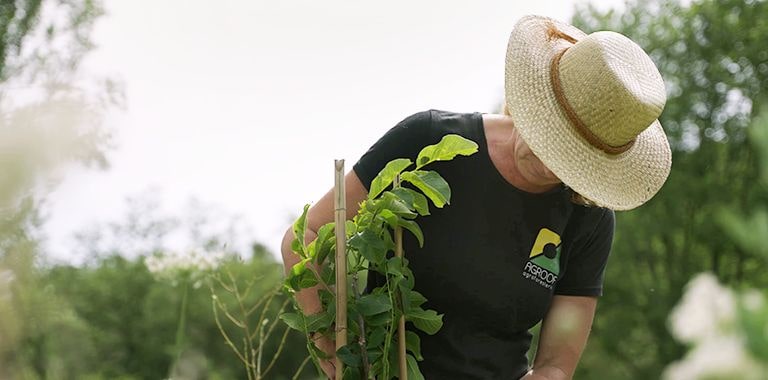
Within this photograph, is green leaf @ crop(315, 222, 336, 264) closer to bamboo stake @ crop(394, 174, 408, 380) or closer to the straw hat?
bamboo stake @ crop(394, 174, 408, 380)

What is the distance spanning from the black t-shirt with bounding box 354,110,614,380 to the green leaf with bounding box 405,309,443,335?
0.17 metres

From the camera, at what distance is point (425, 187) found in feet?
6.36

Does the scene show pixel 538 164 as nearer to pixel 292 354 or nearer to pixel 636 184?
pixel 636 184

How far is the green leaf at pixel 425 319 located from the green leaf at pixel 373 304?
0.08m

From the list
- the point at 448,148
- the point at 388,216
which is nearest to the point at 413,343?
the point at 388,216

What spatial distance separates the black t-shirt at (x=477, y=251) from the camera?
2.23 metres

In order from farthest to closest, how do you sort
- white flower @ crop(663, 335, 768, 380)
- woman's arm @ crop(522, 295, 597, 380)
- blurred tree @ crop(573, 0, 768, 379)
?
blurred tree @ crop(573, 0, 768, 379)
woman's arm @ crop(522, 295, 597, 380)
white flower @ crop(663, 335, 768, 380)

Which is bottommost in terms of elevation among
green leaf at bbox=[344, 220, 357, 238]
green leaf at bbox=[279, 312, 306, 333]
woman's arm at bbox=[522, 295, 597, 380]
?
woman's arm at bbox=[522, 295, 597, 380]

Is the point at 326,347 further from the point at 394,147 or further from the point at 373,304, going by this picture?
the point at 394,147

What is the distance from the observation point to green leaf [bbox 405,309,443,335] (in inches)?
79.0

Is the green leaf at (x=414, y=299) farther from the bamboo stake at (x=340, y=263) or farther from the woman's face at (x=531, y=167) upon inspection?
the woman's face at (x=531, y=167)

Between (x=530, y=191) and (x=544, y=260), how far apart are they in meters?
0.16

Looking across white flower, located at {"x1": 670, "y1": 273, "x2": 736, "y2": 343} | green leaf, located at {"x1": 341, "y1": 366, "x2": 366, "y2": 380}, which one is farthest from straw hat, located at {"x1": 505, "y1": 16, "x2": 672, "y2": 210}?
white flower, located at {"x1": 670, "y1": 273, "x2": 736, "y2": 343}

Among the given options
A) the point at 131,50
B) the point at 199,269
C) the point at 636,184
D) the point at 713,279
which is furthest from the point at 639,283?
the point at 713,279
